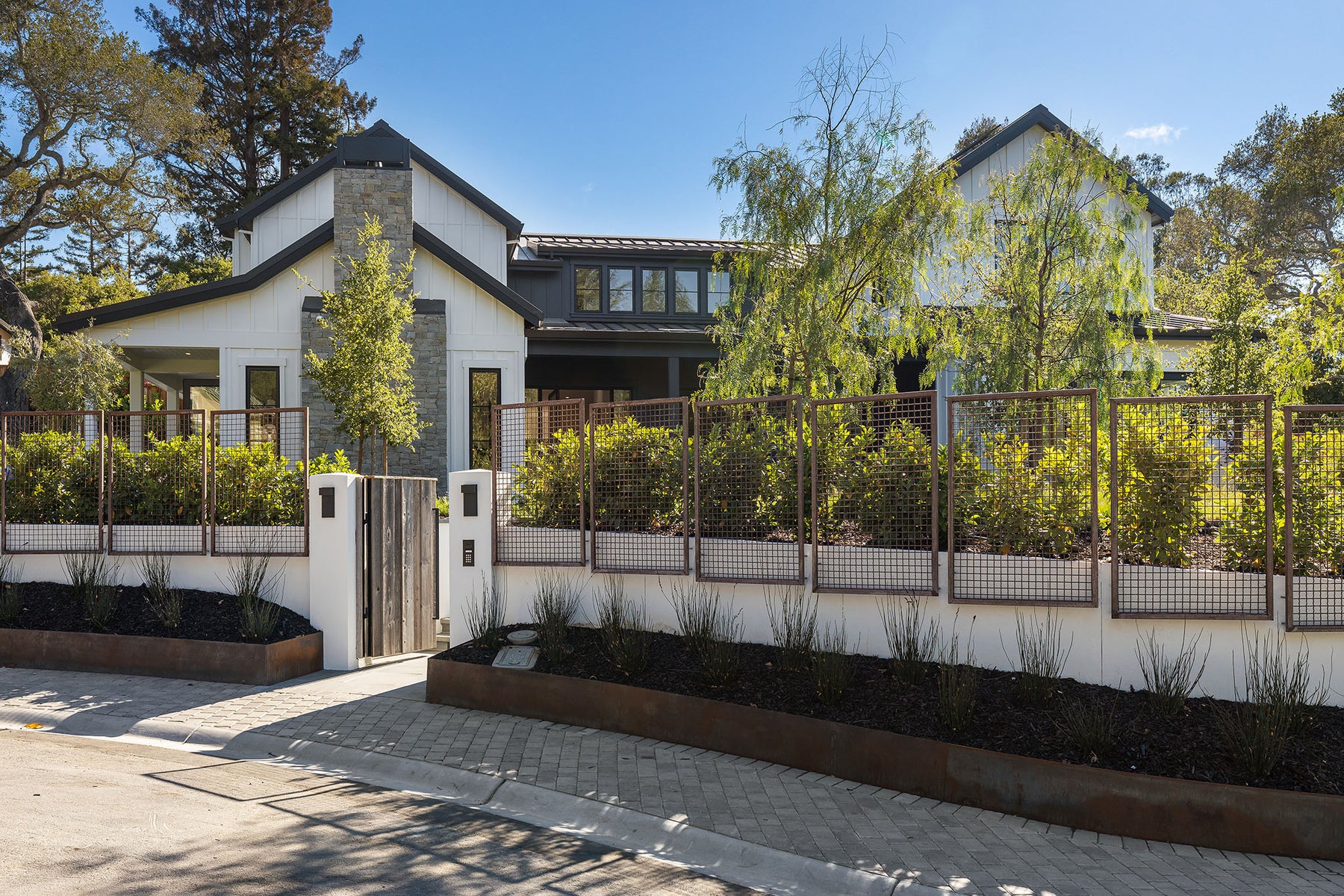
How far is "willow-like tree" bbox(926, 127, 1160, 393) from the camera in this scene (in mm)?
11719

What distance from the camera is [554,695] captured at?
795 centimetres

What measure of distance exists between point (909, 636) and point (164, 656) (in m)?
6.98

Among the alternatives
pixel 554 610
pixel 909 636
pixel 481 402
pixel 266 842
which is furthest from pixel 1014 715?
pixel 481 402

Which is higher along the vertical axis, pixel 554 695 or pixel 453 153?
pixel 453 153

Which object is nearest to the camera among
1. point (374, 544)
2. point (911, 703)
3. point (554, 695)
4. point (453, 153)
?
point (911, 703)

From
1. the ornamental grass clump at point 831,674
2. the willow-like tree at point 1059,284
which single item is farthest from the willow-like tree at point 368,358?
the ornamental grass clump at point 831,674

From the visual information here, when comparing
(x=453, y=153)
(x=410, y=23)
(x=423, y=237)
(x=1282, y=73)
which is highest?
(x=1282, y=73)

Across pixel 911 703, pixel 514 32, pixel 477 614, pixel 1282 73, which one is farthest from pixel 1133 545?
pixel 1282 73

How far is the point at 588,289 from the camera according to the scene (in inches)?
920

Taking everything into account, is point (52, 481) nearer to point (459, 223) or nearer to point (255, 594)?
point (255, 594)

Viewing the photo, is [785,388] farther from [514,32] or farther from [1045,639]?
[514,32]

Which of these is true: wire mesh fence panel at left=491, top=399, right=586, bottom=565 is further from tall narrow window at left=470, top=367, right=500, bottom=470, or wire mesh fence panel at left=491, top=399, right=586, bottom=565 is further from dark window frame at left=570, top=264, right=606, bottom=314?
dark window frame at left=570, top=264, right=606, bottom=314

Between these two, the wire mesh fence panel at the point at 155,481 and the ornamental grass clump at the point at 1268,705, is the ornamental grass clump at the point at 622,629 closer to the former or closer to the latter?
the ornamental grass clump at the point at 1268,705

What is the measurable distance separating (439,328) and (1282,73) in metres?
29.6
